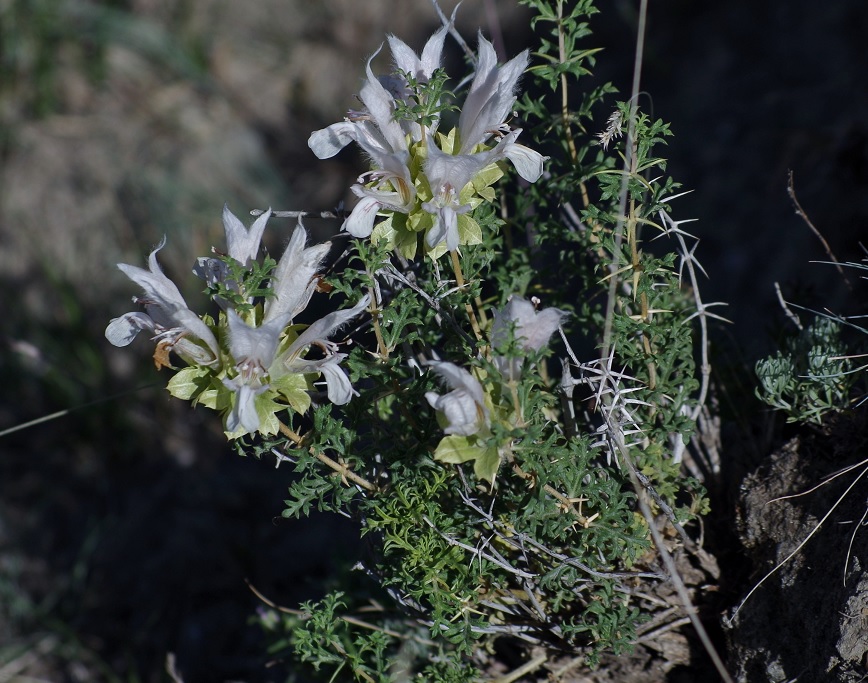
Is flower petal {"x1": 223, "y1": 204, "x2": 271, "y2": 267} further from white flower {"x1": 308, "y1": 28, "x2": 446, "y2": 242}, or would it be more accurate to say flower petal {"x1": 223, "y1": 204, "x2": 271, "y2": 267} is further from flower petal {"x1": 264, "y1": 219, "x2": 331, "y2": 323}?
white flower {"x1": 308, "y1": 28, "x2": 446, "y2": 242}

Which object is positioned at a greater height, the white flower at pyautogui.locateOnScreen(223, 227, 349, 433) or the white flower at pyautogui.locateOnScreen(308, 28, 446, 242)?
the white flower at pyautogui.locateOnScreen(308, 28, 446, 242)

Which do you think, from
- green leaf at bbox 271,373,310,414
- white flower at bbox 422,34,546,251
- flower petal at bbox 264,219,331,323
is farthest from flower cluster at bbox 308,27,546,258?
green leaf at bbox 271,373,310,414

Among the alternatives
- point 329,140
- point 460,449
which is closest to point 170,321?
point 329,140

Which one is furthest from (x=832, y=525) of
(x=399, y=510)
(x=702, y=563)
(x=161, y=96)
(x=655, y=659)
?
(x=161, y=96)

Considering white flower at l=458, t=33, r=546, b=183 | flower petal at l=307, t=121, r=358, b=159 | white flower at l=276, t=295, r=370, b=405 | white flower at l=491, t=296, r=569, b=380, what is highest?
white flower at l=458, t=33, r=546, b=183

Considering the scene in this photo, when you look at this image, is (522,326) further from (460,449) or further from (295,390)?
(295,390)

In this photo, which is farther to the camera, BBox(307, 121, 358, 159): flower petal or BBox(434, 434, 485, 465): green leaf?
BBox(307, 121, 358, 159): flower petal

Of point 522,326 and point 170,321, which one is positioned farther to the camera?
point 170,321
